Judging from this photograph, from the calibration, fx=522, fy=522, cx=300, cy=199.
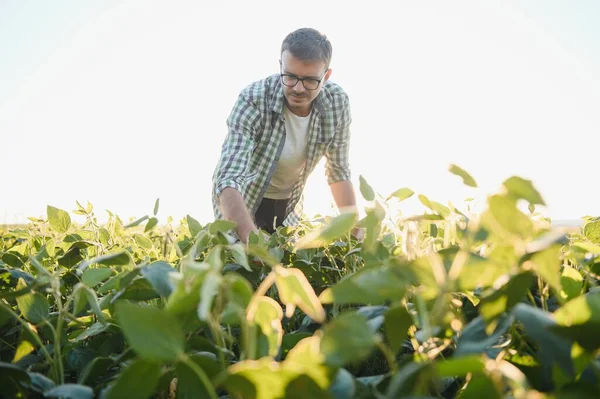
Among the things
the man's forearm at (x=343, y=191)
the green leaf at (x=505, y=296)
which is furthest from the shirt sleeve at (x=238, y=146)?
the green leaf at (x=505, y=296)

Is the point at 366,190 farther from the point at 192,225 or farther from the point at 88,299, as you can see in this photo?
the point at 192,225

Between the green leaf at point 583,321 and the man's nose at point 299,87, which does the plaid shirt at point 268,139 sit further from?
the green leaf at point 583,321

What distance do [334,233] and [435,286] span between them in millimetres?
112

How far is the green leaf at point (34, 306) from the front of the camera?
2.18ft

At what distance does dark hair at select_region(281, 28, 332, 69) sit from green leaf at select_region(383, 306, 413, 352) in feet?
8.45

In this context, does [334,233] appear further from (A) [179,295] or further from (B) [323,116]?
(B) [323,116]

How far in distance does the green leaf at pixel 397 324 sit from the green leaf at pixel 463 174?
14 cm

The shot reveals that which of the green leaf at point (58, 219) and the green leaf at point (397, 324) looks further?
the green leaf at point (58, 219)

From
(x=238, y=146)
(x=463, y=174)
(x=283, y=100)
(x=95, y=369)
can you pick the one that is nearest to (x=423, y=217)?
(x=463, y=174)

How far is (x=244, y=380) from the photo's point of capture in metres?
0.37

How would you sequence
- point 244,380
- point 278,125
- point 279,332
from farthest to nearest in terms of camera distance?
point 278,125, point 279,332, point 244,380

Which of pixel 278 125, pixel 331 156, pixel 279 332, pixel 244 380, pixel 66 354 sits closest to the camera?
pixel 244 380

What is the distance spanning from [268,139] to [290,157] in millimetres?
297

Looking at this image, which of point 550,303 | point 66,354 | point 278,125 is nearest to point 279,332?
point 66,354
